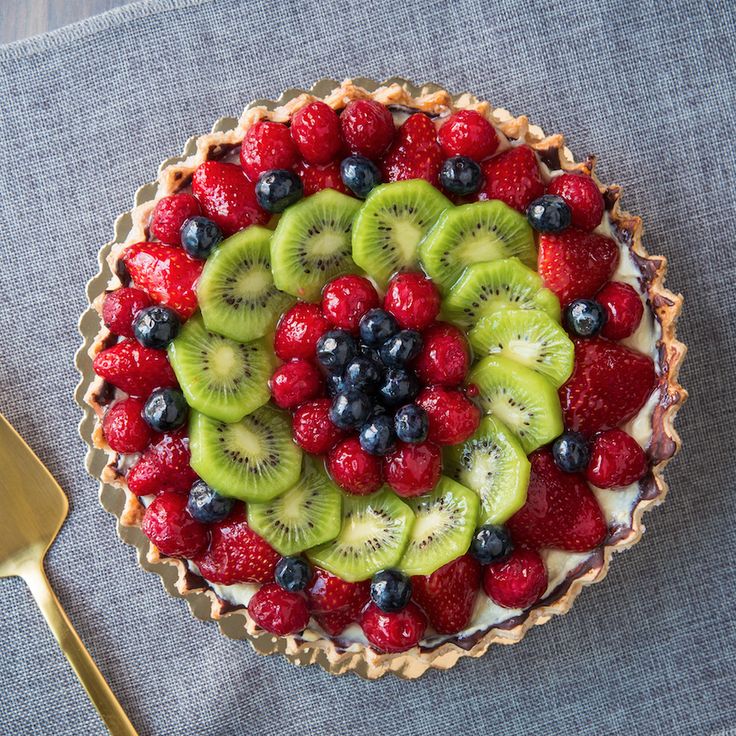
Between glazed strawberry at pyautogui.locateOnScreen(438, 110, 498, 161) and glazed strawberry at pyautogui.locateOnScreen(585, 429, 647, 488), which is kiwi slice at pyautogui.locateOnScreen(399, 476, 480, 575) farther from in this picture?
glazed strawberry at pyautogui.locateOnScreen(438, 110, 498, 161)

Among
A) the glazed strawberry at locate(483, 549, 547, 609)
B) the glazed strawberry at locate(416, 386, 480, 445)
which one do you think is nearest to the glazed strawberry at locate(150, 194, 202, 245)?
the glazed strawberry at locate(416, 386, 480, 445)

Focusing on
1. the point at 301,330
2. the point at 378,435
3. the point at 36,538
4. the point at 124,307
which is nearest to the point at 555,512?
the point at 378,435

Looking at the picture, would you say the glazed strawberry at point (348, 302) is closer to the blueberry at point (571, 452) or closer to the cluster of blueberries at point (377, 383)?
the cluster of blueberries at point (377, 383)

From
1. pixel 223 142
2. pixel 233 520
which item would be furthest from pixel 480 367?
pixel 223 142

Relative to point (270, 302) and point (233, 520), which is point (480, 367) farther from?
point (233, 520)

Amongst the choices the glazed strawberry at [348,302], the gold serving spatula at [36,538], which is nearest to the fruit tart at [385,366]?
the glazed strawberry at [348,302]

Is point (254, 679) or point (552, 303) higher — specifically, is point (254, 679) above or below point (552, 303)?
below
